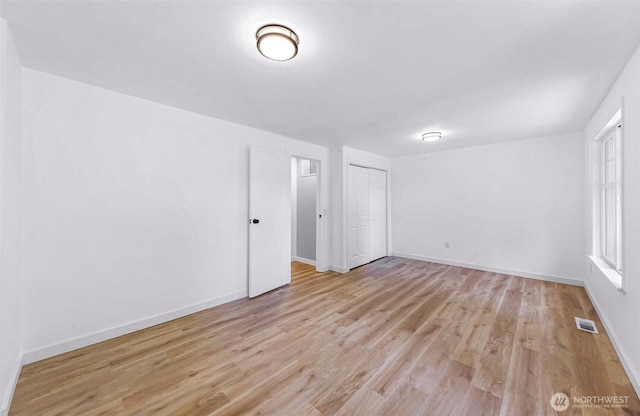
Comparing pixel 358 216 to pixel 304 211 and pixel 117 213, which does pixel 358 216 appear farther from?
pixel 117 213

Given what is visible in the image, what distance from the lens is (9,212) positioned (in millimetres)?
1593

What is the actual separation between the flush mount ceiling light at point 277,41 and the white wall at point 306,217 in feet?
11.7

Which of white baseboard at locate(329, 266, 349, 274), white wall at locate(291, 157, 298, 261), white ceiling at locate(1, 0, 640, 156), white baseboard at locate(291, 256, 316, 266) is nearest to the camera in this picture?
white ceiling at locate(1, 0, 640, 156)

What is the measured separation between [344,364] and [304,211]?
3680 millimetres

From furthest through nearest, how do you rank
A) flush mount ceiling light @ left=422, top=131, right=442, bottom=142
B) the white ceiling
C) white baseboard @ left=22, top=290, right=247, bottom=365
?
flush mount ceiling light @ left=422, top=131, right=442, bottom=142
white baseboard @ left=22, top=290, right=247, bottom=365
the white ceiling

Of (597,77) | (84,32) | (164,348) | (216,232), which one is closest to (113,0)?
(84,32)

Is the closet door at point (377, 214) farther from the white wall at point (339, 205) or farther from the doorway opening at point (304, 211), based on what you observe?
the doorway opening at point (304, 211)

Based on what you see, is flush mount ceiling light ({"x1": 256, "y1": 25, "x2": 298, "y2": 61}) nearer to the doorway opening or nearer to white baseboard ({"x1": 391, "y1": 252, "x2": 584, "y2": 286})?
the doorway opening

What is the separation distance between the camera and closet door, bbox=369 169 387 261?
5211 millimetres

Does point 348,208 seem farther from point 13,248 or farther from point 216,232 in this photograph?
point 13,248

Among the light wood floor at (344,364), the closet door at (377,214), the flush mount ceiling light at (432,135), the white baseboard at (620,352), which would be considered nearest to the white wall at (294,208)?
the closet door at (377,214)

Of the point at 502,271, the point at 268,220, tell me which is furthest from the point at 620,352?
the point at 268,220

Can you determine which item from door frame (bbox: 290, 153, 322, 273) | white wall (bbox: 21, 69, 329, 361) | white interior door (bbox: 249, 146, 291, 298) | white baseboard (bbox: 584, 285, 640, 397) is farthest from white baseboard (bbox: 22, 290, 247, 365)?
white baseboard (bbox: 584, 285, 640, 397)

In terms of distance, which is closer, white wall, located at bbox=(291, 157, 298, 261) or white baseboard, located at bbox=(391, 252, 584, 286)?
white baseboard, located at bbox=(391, 252, 584, 286)
